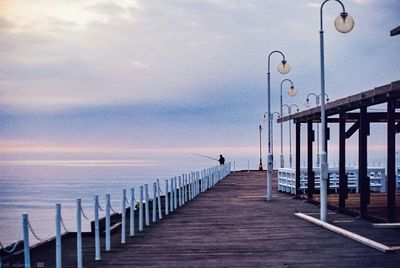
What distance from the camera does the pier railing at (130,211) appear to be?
9.64 metres

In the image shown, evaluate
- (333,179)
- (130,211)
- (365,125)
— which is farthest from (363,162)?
(333,179)

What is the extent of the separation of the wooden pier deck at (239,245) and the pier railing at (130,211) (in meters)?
0.32

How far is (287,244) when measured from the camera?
1250 cm

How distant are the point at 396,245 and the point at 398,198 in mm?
12076

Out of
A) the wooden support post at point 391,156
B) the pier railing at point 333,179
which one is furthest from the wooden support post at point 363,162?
the pier railing at point 333,179

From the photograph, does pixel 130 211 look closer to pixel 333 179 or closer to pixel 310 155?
pixel 310 155

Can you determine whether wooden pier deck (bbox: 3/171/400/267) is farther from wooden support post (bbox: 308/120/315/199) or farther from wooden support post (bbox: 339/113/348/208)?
wooden support post (bbox: 308/120/315/199)

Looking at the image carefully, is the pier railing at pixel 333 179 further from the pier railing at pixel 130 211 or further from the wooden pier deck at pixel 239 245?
the wooden pier deck at pixel 239 245

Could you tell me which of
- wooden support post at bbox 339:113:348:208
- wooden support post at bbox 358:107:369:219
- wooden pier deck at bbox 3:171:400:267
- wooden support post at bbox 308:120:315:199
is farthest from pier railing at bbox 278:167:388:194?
wooden support post at bbox 358:107:369:219

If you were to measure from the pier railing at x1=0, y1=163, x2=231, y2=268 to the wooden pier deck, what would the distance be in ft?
1.06

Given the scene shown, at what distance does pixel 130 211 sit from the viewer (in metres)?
14.1

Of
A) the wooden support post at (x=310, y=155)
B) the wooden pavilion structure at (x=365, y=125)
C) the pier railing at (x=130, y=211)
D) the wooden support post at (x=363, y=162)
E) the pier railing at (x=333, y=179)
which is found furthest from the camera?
the pier railing at (x=333, y=179)

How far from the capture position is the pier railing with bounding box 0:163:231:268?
9.64 meters

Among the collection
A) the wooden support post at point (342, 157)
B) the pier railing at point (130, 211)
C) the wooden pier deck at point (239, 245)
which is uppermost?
the wooden support post at point (342, 157)
